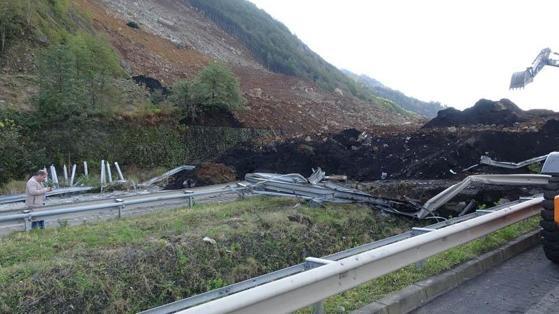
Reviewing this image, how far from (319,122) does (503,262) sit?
32912 millimetres

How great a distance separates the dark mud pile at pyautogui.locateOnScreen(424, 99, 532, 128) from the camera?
2089 centimetres

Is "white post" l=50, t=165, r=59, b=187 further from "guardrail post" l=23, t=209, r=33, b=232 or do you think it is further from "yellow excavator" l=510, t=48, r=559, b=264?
"yellow excavator" l=510, t=48, r=559, b=264

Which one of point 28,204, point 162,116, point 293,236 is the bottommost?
point 293,236

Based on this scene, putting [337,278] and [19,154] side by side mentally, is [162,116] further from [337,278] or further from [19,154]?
[337,278]

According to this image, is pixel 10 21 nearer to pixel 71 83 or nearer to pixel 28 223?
pixel 71 83

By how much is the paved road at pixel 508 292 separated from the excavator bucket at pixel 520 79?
40.4 feet

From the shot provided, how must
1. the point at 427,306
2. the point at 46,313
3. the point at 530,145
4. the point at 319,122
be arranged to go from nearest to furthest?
the point at 427,306
the point at 46,313
the point at 530,145
the point at 319,122

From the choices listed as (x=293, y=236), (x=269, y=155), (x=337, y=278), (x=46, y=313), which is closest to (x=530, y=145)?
(x=293, y=236)

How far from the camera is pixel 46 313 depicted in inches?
250

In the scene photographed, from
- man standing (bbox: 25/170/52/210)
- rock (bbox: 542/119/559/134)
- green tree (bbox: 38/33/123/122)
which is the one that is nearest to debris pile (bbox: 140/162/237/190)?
green tree (bbox: 38/33/123/122)

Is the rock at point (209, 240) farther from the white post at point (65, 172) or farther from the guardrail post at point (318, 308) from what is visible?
the white post at point (65, 172)

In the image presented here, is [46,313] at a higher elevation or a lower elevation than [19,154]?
lower

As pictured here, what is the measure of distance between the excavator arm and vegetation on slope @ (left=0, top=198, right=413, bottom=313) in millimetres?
8604

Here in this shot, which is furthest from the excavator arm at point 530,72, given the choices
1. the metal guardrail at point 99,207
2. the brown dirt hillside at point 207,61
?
the brown dirt hillside at point 207,61
